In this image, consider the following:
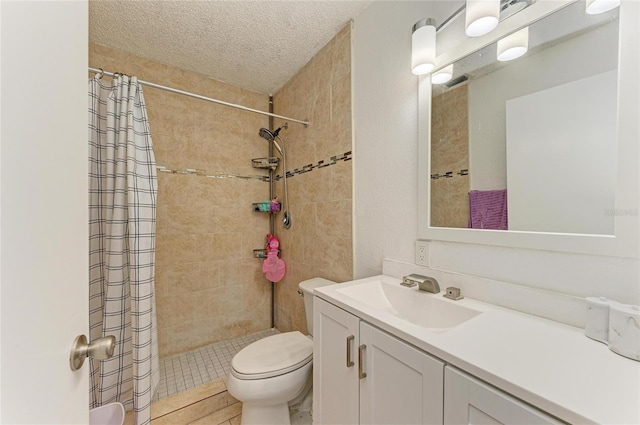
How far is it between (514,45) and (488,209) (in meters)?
0.58

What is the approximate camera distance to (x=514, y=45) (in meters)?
0.85

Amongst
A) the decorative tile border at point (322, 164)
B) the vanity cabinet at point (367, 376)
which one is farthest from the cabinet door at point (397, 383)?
the decorative tile border at point (322, 164)

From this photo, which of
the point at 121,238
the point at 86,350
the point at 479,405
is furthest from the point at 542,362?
the point at 121,238

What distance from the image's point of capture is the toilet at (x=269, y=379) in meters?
1.20

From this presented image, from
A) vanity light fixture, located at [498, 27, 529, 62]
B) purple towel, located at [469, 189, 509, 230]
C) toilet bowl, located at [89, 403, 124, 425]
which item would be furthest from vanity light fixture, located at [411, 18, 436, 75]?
toilet bowl, located at [89, 403, 124, 425]

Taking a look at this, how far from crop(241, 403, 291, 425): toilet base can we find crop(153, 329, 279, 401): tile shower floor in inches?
19.4

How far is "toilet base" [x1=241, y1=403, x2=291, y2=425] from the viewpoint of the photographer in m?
1.27

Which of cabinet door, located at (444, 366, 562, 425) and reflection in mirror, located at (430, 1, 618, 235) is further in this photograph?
reflection in mirror, located at (430, 1, 618, 235)

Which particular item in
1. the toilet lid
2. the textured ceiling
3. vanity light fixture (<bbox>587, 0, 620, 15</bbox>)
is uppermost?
the textured ceiling

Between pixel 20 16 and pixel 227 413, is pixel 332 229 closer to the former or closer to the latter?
pixel 227 413

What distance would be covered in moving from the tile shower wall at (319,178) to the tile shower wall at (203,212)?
321 millimetres

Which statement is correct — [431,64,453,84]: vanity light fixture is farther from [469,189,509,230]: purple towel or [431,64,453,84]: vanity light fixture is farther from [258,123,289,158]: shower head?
[258,123,289,158]: shower head

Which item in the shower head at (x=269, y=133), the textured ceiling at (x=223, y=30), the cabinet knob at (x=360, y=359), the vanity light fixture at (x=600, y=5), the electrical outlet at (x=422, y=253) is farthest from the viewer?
the shower head at (x=269, y=133)

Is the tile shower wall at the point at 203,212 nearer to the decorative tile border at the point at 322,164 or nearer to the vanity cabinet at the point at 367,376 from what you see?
the decorative tile border at the point at 322,164
